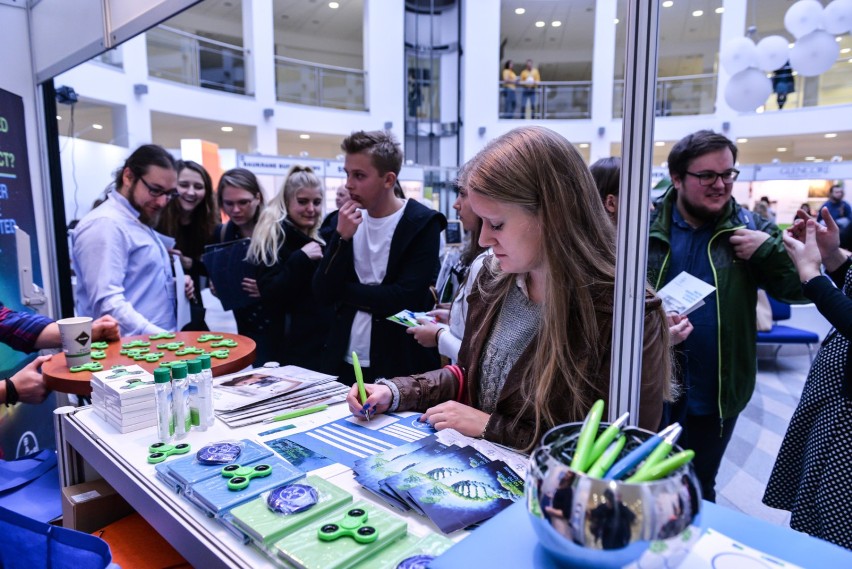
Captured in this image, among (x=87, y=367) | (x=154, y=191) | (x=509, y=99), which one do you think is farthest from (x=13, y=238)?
(x=509, y=99)

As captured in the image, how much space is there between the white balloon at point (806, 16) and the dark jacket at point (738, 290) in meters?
4.93

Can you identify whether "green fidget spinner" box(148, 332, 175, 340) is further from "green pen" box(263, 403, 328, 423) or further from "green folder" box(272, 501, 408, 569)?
"green folder" box(272, 501, 408, 569)

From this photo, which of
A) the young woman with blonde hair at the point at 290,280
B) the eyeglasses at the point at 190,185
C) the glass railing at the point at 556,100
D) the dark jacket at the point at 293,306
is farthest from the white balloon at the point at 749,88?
the glass railing at the point at 556,100

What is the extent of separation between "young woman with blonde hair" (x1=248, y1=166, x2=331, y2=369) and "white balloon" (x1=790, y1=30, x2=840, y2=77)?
A: 18.0 ft

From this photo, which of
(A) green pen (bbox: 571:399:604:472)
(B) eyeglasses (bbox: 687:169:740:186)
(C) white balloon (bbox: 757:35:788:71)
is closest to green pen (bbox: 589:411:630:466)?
(A) green pen (bbox: 571:399:604:472)

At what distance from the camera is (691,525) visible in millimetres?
529

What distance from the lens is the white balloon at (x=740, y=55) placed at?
6.01 meters

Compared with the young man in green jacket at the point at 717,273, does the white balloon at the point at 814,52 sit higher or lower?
higher

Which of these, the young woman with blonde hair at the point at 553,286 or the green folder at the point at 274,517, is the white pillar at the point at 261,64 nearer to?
the young woman with blonde hair at the point at 553,286

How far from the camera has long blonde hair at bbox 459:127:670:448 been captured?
3.70 feet

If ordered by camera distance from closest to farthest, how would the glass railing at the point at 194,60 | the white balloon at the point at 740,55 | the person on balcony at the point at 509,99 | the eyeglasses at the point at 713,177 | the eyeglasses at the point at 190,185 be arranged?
1. the eyeglasses at the point at 713,177
2. the eyeglasses at the point at 190,185
3. the white balloon at the point at 740,55
4. the glass railing at the point at 194,60
5. the person on balcony at the point at 509,99

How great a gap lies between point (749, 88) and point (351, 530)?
270 inches

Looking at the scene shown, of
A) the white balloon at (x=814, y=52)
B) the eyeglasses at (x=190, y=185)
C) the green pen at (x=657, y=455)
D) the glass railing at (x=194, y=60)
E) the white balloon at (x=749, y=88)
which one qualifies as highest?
the glass railing at (x=194, y=60)

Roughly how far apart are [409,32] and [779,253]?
13346mm
